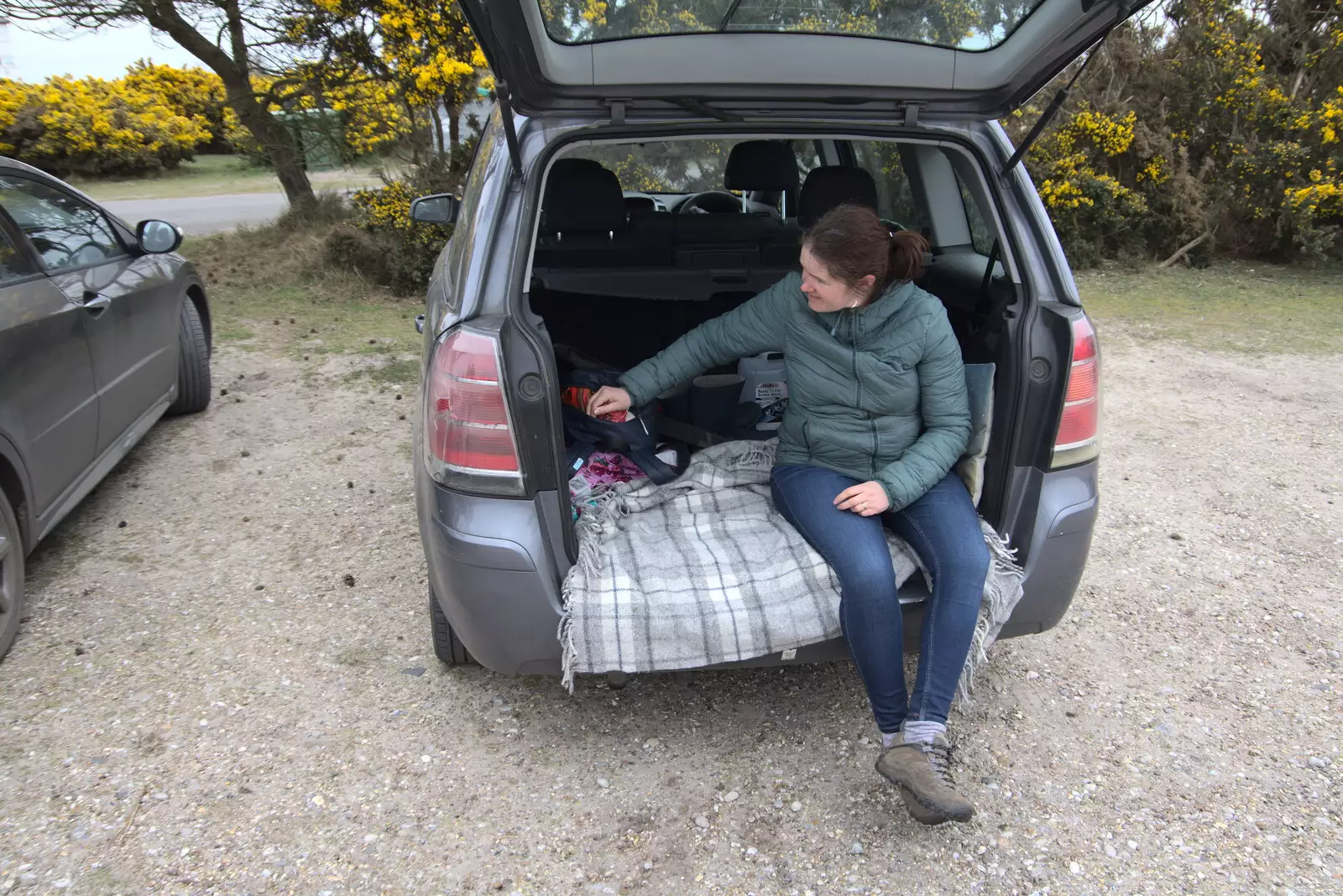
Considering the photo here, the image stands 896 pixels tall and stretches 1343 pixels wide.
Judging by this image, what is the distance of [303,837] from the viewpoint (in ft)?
7.51

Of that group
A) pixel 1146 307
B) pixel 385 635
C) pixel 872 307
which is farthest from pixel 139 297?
pixel 1146 307

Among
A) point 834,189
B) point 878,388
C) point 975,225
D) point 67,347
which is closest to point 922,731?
point 878,388

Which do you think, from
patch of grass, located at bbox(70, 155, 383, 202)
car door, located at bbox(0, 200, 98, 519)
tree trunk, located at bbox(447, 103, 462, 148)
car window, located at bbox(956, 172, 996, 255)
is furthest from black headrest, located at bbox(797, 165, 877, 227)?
patch of grass, located at bbox(70, 155, 383, 202)

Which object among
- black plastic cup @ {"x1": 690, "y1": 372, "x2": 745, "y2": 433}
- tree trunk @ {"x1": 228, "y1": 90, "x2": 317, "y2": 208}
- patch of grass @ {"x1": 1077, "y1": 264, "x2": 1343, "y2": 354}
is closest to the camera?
black plastic cup @ {"x1": 690, "y1": 372, "x2": 745, "y2": 433}

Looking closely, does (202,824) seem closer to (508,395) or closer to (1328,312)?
(508,395)

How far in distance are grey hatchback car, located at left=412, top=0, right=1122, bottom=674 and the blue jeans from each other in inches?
3.5

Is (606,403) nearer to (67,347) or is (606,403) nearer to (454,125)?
(67,347)

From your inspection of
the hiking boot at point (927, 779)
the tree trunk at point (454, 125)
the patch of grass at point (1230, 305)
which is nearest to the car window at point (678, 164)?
the hiking boot at point (927, 779)

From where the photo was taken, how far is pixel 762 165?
436 centimetres

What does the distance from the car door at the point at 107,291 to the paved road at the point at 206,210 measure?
22.8 ft

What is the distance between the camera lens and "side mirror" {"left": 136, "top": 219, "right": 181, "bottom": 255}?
14.5 ft

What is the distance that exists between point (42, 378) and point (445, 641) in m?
1.80

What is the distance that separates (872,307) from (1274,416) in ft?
13.3

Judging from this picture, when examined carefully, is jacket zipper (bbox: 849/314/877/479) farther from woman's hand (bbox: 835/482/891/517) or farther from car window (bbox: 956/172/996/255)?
car window (bbox: 956/172/996/255)
